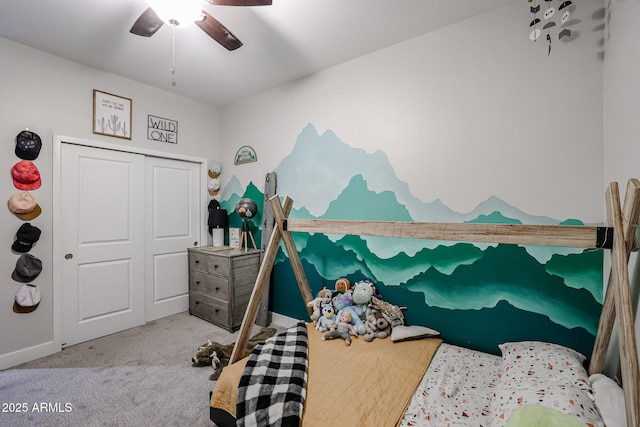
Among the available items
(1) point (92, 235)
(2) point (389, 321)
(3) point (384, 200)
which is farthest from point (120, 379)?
(3) point (384, 200)

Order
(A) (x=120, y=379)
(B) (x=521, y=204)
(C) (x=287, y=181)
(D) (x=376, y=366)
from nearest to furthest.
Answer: (D) (x=376, y=366)
(B) (x=521, y=204)
(A) (x=120, y=379)
(C) (x=287, y=181)

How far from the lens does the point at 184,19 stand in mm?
1579

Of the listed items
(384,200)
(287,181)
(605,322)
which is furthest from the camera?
(287,181)

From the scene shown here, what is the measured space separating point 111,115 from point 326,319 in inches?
118

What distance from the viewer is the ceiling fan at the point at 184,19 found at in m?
1.49

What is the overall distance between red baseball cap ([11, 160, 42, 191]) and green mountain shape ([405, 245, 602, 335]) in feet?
11.1

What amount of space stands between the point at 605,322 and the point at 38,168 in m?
4.10

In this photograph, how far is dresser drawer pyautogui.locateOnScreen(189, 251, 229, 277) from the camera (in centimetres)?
302

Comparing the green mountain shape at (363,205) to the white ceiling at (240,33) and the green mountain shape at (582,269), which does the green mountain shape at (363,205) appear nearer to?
the green mountain shape at (582,269)

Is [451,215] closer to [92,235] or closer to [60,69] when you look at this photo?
[92,235]

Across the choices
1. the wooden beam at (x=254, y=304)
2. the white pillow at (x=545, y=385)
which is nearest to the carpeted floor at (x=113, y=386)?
the wooden beam at (x=254, y=304)

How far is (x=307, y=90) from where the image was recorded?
9.57ft

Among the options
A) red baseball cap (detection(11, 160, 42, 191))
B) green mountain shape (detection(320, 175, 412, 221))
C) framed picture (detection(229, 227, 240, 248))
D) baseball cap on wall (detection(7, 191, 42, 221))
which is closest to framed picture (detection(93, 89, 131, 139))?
red baseball cap (detection(11, 160, 42, 191))

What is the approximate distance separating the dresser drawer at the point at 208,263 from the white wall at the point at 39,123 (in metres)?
1.28
